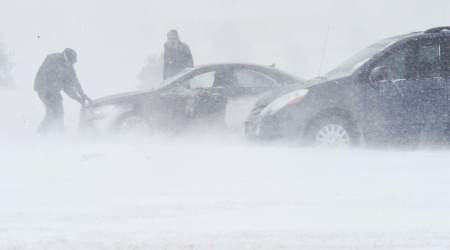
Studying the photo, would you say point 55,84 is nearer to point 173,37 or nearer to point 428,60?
point 173,37

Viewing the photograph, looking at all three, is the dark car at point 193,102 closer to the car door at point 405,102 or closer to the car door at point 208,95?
the car door at point 208,95

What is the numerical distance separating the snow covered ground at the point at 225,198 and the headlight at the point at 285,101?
1.59 feet

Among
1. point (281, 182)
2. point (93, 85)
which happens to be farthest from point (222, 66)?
point (93, 85)

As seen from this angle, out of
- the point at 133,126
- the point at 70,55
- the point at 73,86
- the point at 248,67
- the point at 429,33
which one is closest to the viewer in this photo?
the point at 429,33

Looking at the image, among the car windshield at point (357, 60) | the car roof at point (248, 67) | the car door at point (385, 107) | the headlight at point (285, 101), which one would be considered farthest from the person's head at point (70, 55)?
the car door at point (385, 107)

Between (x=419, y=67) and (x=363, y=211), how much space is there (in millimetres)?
3906

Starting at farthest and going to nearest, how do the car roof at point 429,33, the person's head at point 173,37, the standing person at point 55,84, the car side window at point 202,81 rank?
1. the person's head at point 173,37
2. the standing person at point 55,84
3. the car side window at point 202,81
4. the car roof at point 429,33

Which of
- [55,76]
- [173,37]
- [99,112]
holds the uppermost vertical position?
[173,37]

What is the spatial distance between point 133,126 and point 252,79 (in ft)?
6.72

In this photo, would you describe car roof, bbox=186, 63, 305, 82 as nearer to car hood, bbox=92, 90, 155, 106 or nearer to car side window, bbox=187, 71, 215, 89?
car side window, bbox=187, 71, 215, 89

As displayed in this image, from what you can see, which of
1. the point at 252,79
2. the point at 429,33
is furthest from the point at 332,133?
the point at 252,79

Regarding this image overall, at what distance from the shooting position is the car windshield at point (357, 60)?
349 inches

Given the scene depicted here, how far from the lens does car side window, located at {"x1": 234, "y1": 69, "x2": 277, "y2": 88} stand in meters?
11.0

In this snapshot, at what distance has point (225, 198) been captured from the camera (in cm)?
599
